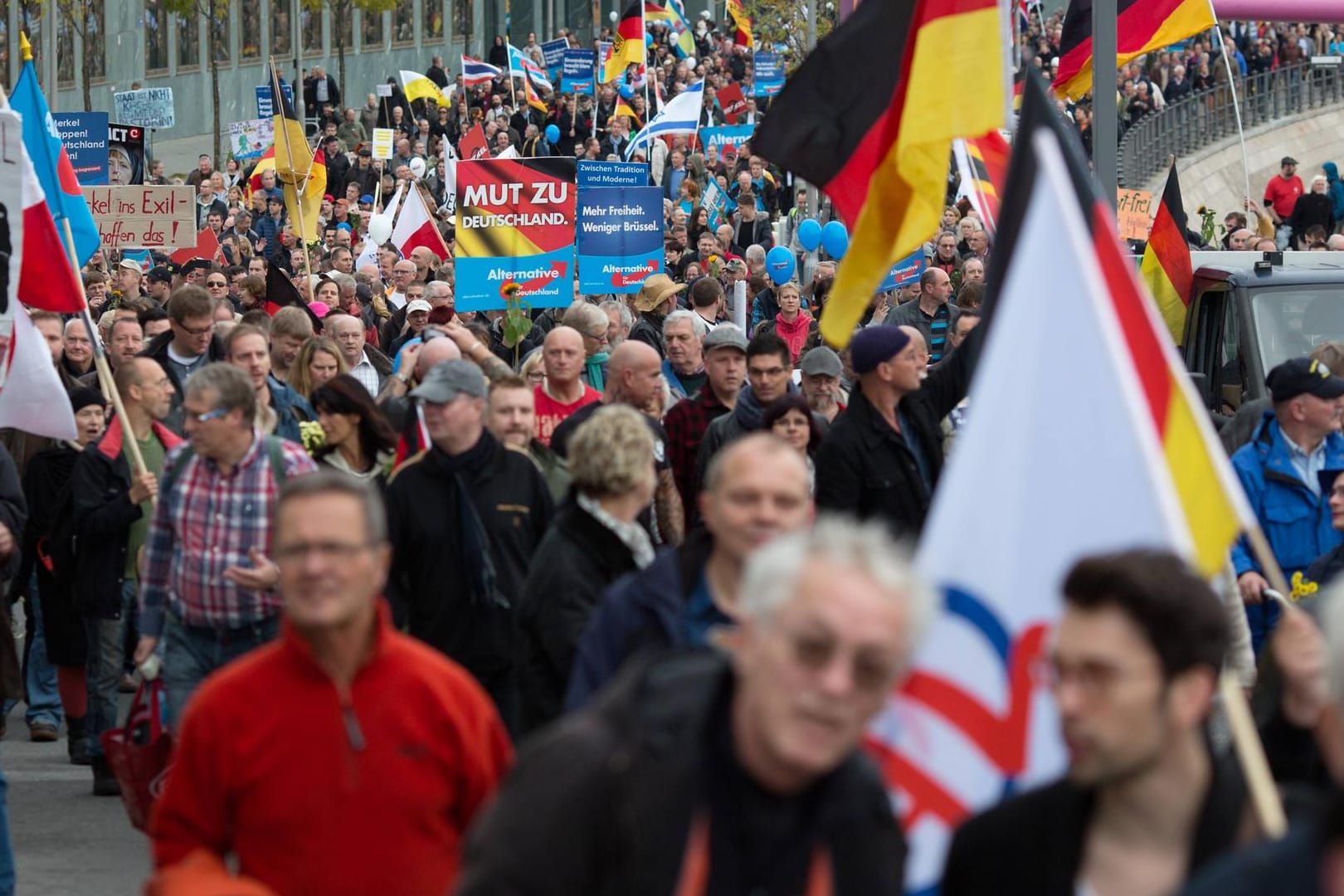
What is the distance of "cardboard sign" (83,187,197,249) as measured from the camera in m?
18.7

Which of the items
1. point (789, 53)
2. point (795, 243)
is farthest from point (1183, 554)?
point (789, 53)

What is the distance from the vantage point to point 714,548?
4.79 meters

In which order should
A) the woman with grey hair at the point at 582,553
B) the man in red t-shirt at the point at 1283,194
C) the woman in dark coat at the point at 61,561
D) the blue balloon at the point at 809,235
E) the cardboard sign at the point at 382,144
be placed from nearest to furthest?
1. the woman with grey hair at the point at 582,553
2. the woman in dark coat at the point at 61,561
3. the blue balloon at the point at 809,235
4. the man in red t-shirt at the point at 1283,194
5. the cardboard sign at the point at 382,144

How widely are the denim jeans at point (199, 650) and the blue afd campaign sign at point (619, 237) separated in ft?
29.9

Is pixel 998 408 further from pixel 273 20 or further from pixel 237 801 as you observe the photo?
pixel 273 20

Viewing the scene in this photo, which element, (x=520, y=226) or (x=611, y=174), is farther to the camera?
(x=611, y=174)

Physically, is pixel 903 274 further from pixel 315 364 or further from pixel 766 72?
pixel 766 72

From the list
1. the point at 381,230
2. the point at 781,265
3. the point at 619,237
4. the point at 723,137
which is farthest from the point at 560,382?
the point at 723,137

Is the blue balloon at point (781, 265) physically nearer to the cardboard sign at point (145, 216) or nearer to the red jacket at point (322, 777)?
the cardboard sign at point (145, 216)

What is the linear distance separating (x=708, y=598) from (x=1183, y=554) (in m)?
1.51

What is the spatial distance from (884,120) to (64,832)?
3.90 m

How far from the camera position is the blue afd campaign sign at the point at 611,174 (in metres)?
17.2

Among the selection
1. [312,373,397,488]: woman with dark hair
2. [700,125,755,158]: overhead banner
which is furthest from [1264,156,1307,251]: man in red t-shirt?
[312,373,397,488]: woman with dark hair

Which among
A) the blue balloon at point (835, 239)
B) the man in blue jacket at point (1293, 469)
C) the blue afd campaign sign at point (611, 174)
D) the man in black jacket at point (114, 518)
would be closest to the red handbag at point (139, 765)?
the man in black jacket at point (114, 518)
